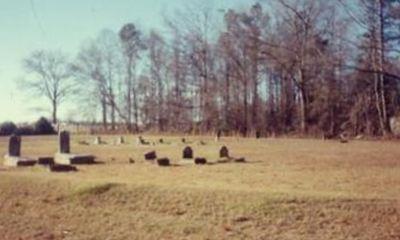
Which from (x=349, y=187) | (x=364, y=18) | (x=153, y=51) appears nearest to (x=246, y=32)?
(x=153, y=51)

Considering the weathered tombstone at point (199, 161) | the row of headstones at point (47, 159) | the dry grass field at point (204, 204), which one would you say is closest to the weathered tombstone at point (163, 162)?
the weathered tombstone at point (199, 161)

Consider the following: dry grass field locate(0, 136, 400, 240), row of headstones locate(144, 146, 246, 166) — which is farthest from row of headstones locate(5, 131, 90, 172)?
row of headstones locate(144, 146, 246, 166)

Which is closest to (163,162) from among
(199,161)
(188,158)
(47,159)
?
(199,161)

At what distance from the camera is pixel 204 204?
602 inches

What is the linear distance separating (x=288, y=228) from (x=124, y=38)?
6369cm

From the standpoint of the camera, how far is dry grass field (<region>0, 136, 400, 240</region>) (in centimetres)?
1362

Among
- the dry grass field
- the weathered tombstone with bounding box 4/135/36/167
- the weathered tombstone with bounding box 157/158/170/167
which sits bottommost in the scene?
the dry grass field

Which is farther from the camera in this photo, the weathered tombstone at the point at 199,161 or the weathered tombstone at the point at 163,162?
the weathered tombstone at the point at 199,161

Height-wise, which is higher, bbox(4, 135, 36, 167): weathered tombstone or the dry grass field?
bbox(4, 135, 36, 167): weathered tombstone

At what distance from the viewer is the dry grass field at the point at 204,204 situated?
13.6 m

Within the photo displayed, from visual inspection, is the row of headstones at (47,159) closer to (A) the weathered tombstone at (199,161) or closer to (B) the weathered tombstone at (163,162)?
(B) the weathered tombstone at (163,162)

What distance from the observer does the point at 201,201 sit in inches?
609

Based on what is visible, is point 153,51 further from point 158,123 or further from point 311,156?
point 311,156

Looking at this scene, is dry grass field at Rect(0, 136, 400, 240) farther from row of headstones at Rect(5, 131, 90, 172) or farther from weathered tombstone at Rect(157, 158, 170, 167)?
weathered tombstone at Rect(157, 158, 170, 167)
